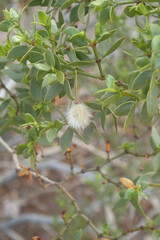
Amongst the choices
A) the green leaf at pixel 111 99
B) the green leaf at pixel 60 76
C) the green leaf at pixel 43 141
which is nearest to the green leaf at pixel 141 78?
the green leaf at pixel 111 99

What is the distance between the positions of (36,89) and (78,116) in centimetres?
14

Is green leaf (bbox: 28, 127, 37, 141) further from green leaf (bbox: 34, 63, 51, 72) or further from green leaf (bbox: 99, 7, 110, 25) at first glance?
green leaf (bbox: 99, 7, 110, 25)

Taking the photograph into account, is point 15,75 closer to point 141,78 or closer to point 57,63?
point 57,63

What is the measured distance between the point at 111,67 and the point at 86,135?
4.90ft

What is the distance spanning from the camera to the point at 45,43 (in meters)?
0.77

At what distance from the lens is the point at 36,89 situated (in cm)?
94

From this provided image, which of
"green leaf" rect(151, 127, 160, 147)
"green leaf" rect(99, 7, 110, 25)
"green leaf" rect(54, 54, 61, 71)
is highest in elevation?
"green leaf" rect(99, 7, 110, 25)

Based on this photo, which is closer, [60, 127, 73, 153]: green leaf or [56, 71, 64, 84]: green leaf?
[56, 71, 64, 84]: green leaf

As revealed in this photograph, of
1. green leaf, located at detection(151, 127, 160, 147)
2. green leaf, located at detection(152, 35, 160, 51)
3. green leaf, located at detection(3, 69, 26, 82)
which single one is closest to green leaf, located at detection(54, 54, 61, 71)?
green leaf, located at detection(152, 35, 160, 51)

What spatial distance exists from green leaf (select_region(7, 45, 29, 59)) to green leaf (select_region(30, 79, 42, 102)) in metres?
0.13

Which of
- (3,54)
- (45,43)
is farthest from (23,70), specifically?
(45,43)

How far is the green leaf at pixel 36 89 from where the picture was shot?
3.06ft

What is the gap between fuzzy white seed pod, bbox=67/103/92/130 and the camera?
34.3 inches

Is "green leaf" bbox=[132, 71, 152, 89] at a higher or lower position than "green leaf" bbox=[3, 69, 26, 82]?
higher
